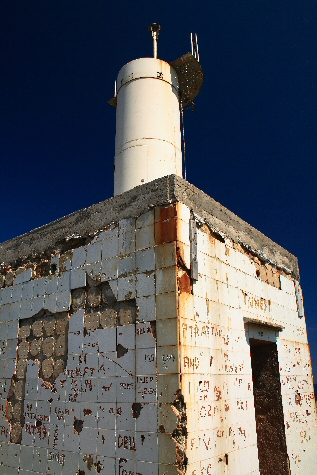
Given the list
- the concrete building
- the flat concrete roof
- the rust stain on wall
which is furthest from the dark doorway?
the rust stain on wall

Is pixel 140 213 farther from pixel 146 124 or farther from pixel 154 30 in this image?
pixel 154 30

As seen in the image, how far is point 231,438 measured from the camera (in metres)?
4.09

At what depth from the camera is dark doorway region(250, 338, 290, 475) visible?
5211 mm

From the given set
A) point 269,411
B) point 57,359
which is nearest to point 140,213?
point 57,359

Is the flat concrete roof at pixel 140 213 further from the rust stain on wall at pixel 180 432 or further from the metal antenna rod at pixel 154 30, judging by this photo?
the metal antenna rod at pixel 154 30

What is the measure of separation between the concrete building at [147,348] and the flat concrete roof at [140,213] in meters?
0.02

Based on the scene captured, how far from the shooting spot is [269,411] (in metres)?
5.42

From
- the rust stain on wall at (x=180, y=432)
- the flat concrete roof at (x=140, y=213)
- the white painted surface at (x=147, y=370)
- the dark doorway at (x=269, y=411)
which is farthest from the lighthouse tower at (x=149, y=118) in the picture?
the rust stain on wall at (x=180, y=432)

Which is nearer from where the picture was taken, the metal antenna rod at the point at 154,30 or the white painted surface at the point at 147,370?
the white painted surface at the point at 147,370

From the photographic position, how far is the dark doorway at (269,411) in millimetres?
5211

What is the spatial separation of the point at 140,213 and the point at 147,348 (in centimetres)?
152

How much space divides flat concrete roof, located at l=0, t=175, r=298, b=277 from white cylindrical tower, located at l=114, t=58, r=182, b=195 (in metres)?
2.26

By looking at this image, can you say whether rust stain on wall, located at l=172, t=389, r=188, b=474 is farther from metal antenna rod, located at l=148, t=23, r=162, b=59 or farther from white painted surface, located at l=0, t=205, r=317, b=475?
metal antenna rod, located at l=148, t=23, r=162, b=59

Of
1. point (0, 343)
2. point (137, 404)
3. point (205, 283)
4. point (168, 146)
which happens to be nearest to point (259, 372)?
point (205, 283)
